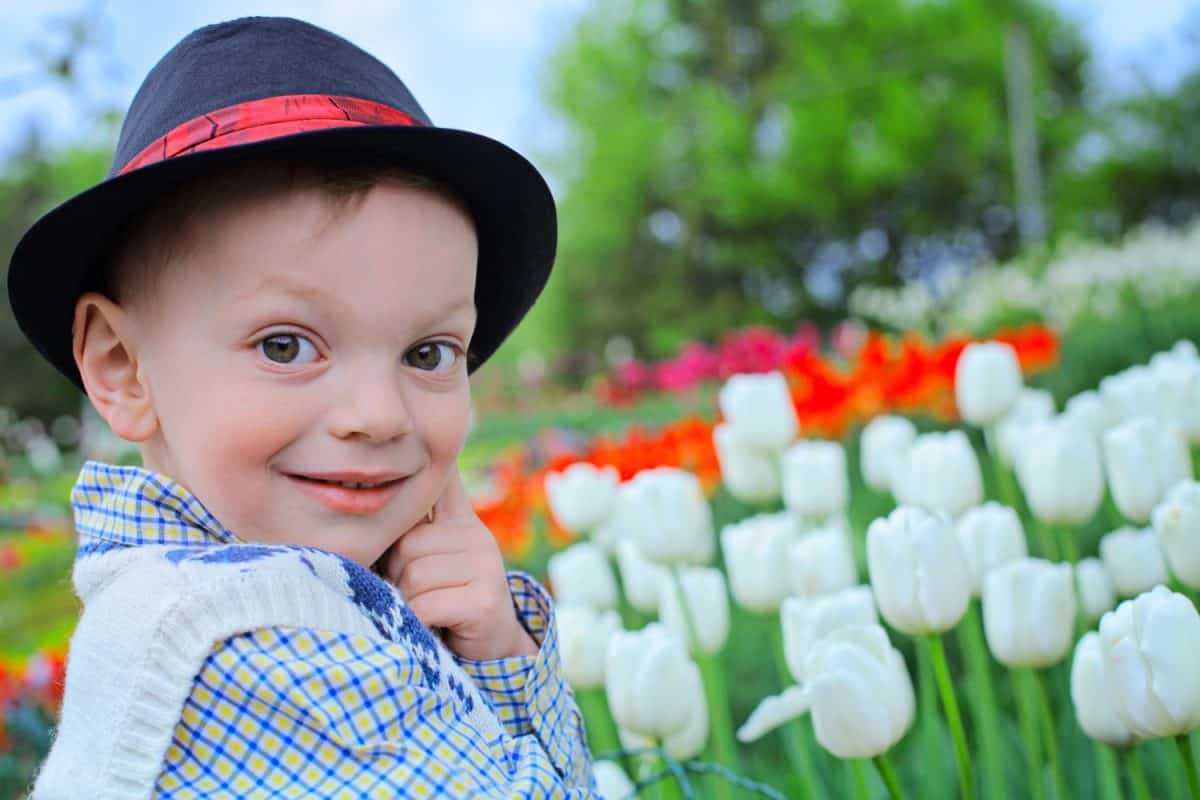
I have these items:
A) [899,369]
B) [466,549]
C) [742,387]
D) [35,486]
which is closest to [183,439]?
[466,549]

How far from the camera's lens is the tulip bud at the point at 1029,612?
137 centimetres

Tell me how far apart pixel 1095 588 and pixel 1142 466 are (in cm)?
20

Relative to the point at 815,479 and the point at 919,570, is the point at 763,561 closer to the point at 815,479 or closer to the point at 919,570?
the point at 815,479

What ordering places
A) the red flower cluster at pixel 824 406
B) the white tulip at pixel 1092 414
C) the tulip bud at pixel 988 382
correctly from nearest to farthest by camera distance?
the white tulip at pixel 1092 414
the tulip bud at pixel 988 382
the red flower cluster at pixel 824 406

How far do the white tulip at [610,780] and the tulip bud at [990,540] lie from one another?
0.53 metres

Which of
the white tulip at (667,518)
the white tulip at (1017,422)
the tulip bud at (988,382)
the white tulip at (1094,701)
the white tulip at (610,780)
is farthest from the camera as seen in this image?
the tulip bud at (988,382)

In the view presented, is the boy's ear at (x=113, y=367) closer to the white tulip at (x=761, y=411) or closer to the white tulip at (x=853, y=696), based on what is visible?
the white tulip at (x=853, y=696)

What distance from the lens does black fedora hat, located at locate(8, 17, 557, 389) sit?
0.98 metres

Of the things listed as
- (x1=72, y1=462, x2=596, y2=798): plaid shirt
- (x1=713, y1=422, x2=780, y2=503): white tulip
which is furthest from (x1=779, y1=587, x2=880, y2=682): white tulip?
(x1=713, y1=422, x2=780, y2=503): white tulip

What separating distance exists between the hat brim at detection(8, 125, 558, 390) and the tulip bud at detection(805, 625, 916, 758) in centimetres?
52

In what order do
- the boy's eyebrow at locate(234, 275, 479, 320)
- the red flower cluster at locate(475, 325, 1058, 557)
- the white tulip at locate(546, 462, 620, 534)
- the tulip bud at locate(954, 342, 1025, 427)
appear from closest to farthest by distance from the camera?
the boy's eyebrow at locate(234, 275, 479, 320) → the tulip bud at locate(954, 342, 1025, 427) → the white tulip at locate(546, 462, 620, 534) → the red flower cluster at locate(475, 325, 1058, 557)

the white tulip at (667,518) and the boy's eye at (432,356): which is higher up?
the white tulip at (667,518)

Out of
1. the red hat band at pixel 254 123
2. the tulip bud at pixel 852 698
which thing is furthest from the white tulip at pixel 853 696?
the red hat band at pixel 254 123

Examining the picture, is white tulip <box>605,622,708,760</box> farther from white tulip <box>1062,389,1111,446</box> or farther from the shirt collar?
white tulip <box>1062,389,1111,446</box>
